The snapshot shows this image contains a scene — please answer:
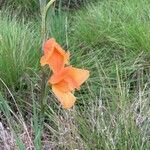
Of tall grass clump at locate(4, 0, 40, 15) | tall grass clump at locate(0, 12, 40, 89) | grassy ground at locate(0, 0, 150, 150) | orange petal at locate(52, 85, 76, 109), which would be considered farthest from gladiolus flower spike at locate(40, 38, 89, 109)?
tall grass clump at locate(4, 0, 40, 15)

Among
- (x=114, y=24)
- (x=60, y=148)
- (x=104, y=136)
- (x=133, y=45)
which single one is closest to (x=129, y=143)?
(x=104, y=136)

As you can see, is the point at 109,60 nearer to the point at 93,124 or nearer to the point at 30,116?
the point at 30,116

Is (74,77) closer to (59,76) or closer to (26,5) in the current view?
(59,76)

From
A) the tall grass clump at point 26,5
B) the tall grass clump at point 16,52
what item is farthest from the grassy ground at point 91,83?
the tall grass clump at point 26,5

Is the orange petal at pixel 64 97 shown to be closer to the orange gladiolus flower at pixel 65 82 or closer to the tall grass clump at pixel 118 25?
the orange gladiolus flower at pixel 65 82

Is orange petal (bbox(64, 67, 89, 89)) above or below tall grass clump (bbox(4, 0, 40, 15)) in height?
below

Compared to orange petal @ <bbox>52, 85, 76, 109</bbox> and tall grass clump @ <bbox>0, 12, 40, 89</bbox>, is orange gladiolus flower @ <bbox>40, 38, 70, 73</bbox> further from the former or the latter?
tall grass clump @ <bbox>0, 12, 40, 89</bbox>
